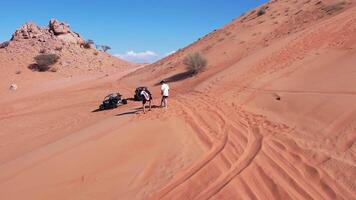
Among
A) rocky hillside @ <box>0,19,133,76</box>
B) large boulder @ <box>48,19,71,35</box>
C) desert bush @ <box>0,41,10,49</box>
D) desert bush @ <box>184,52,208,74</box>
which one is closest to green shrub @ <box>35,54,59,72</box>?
rocky hillside @ <box>0,19,133,76</box>

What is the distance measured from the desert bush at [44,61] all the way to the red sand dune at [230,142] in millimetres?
28679

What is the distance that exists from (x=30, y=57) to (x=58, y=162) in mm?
46126

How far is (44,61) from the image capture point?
51812 mm

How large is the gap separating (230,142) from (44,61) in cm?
4430

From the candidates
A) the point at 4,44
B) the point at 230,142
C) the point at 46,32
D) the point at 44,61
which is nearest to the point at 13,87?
the point at 44,61

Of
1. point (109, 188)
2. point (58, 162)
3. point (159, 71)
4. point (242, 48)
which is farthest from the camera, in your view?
point (159, 71)

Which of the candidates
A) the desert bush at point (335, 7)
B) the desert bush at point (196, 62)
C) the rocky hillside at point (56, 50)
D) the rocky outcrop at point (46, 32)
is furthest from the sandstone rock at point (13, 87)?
the desert bush at point (335, 7)

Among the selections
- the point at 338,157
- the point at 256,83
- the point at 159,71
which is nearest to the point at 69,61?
the point at 159,71

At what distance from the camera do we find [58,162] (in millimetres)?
12664

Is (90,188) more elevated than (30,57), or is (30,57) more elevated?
(30,57)

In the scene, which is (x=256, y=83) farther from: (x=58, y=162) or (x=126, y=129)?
(x=58, y=162)

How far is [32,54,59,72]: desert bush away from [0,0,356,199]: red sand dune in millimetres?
28679

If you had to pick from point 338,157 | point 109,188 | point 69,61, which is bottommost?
point 338,157

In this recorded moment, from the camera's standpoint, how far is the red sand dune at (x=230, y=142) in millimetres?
9344
